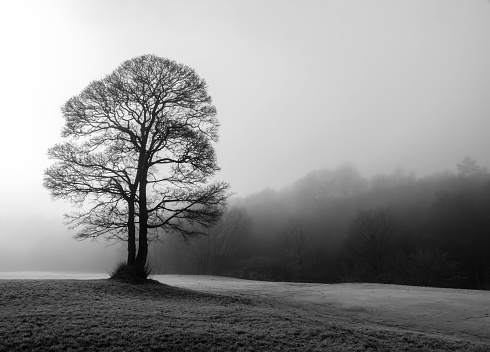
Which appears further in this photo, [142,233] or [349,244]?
[349,244]

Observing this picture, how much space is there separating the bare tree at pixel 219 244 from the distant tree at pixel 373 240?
79.2ft

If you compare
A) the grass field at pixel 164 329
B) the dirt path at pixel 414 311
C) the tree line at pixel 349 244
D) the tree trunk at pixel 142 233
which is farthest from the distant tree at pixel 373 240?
the grass field at pixel 164 329

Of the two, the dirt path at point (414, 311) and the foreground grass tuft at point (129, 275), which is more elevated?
the foreground grass tuft at point (129, 275)

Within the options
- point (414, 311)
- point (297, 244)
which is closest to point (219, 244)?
point (297, 244)

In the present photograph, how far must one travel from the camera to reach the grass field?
853 centimetres

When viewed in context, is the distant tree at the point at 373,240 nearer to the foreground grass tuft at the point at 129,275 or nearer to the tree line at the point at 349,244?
the tree line at the point at 349,244

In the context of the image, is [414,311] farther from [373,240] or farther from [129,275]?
[373,240]

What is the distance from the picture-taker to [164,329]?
31.7 ft

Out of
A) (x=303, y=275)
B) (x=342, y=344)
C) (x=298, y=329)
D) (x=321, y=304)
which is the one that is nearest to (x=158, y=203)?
(x=321, y=304)

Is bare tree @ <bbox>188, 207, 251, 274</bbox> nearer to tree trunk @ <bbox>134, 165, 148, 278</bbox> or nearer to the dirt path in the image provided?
tree trunk @ <bbox>134, 165, 148, 278</bbox>

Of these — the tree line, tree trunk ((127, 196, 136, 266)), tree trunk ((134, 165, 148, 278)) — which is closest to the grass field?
tree trunk ((134, 165, 148, 278))

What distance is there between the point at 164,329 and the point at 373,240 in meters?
63.6

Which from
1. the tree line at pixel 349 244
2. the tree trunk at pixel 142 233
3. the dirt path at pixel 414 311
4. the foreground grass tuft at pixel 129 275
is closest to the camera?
the dirt path at pixel 414 311

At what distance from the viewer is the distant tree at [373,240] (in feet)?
214
